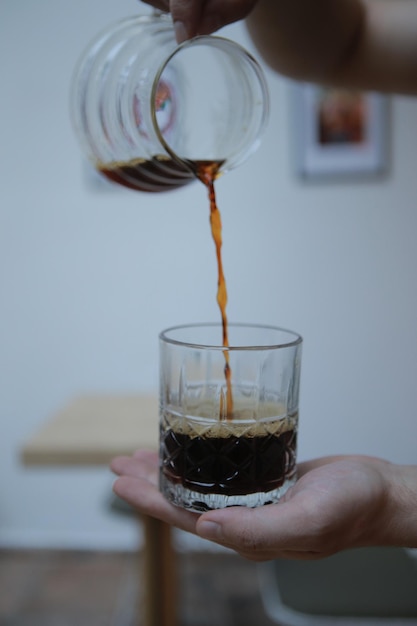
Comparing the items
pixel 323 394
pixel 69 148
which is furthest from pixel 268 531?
pixel 69 148

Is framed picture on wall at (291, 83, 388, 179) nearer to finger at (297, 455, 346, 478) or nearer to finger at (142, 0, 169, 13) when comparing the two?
finger at (142, 0, 169, 13)

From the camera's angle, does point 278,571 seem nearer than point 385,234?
Yes

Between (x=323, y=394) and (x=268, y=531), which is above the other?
(x=268, y=531)

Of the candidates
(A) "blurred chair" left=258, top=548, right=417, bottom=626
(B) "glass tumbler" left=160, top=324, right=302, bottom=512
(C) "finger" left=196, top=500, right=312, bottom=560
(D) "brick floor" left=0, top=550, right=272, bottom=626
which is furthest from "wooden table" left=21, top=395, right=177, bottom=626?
(C) "finger" left=196, top=500, right=312, bottom=560

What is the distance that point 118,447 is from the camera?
1316 mm

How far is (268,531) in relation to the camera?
60cm

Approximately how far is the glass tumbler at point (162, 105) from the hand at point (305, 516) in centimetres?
41

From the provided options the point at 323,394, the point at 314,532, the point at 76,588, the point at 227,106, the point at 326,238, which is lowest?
the point at 76,588

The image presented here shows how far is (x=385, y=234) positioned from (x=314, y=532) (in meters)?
1.62

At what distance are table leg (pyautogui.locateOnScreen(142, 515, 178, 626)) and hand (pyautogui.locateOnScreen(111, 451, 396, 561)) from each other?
2.40ft

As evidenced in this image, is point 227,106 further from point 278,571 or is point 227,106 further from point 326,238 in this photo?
point 326,238

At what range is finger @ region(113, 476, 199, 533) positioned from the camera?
73cm

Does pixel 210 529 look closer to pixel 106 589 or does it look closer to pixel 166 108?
pixel 166 108

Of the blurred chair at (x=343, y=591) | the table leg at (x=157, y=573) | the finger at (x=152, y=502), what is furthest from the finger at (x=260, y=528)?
the table leg at (x=157, y=573)
